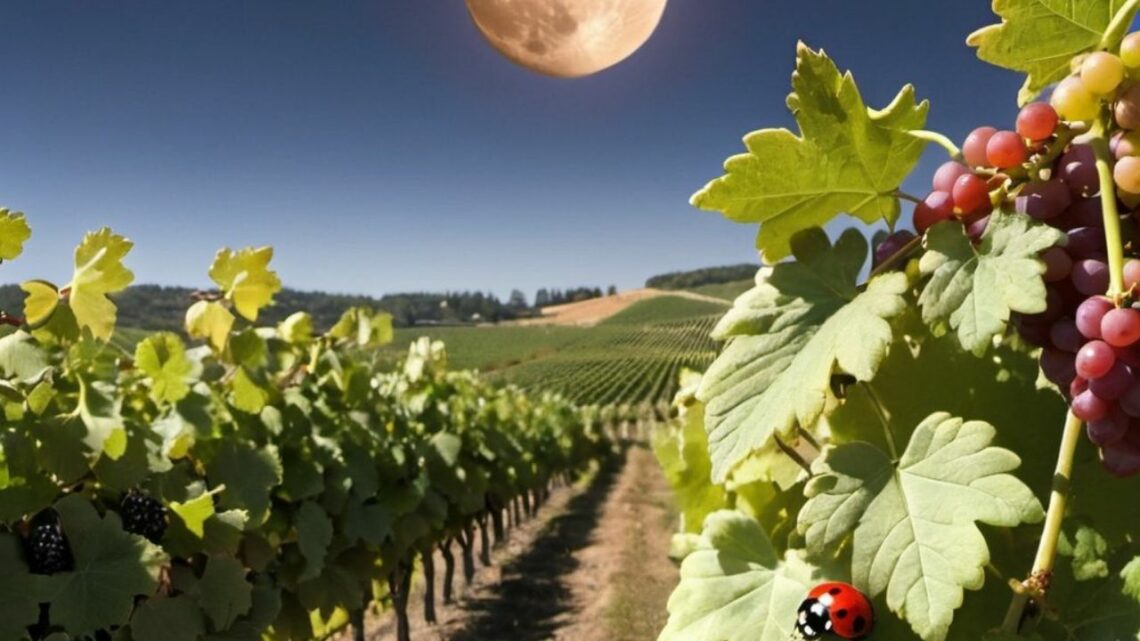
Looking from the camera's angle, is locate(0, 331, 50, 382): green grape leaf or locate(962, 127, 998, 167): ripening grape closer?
locate(962, 127, 998, 167): ripening grape

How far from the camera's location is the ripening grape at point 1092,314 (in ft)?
2.33

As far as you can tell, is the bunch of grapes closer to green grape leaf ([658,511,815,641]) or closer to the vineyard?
green grape leaf ([658,511,815,641])

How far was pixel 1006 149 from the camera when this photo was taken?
78 centimetres

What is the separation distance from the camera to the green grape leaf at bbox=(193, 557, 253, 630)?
2.21 metres

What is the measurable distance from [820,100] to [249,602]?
2044 mm

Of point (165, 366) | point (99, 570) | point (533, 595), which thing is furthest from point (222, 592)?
point (533, 595)

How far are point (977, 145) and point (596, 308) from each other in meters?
94.7

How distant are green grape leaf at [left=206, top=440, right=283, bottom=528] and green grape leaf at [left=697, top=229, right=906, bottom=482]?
2304 millimetres

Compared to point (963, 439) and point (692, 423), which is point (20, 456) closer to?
point (692, 423)

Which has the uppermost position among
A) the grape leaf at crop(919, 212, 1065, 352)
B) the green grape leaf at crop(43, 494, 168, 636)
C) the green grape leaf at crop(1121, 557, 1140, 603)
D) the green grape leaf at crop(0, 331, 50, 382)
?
the green grape leaf at crop(0, 331, 50, 382)

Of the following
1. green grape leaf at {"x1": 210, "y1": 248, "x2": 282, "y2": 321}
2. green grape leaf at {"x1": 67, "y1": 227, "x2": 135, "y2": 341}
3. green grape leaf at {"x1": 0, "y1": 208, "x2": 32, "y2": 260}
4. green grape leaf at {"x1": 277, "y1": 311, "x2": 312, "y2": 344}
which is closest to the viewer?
green grape leaf at {"x1": 0, "y1": 208, "x2": 32, "y2": 260}

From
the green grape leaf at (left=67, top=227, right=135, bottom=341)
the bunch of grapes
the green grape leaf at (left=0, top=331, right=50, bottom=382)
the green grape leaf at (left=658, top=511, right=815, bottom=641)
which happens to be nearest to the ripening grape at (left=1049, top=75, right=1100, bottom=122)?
the bunch of grapes

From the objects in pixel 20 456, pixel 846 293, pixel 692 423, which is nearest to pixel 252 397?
pixel 20 456

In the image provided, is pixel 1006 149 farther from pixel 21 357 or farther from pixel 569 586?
pixel 569 586
